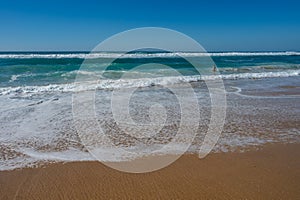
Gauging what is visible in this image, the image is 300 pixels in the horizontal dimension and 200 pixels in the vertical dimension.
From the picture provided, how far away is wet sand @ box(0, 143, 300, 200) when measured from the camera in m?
3.53

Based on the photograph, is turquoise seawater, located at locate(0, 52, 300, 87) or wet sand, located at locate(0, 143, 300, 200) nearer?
wet sand, located at locate(0, 143, 300, 200)

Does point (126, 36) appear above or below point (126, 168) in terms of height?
above

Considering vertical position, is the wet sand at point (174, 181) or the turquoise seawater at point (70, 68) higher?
the turquoise seawater at point (70, 68)

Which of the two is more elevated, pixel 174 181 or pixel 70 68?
pixel 70 68

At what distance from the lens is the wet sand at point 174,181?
3527mm

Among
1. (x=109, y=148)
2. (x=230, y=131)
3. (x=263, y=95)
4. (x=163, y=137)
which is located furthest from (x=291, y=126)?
(x=263, y=95)

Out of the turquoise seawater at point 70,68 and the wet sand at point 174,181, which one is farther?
the turquoise seawater at point 70,68

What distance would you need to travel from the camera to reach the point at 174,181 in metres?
3.86

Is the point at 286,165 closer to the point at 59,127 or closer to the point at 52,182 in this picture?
the point at 52,182

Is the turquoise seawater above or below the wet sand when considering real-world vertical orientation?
above

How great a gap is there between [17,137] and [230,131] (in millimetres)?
4571

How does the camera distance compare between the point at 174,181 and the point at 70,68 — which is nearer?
the point at 174,181

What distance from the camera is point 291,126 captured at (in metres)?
6.57

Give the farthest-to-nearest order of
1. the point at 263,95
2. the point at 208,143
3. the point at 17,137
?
Answer: the point at 263,95 < the point at 17,137 < the point at 208,143
